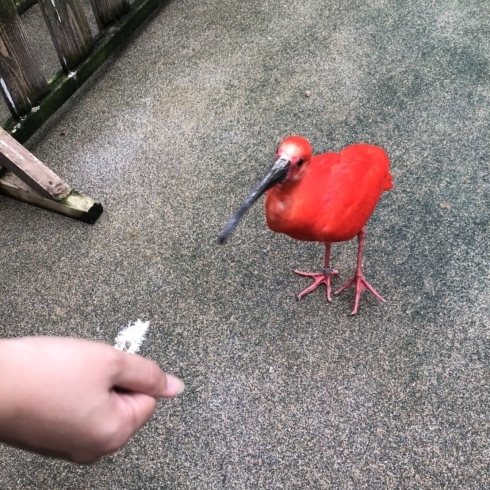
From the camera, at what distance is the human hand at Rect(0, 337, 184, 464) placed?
53 centimetres

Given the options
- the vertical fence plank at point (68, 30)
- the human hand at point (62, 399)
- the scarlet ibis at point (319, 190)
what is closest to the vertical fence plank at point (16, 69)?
the vertical fence plank at point (68, 30)

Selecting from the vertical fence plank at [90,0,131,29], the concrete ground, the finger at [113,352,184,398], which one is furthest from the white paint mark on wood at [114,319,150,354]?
the vertical fence plank at [90,0,131,29]

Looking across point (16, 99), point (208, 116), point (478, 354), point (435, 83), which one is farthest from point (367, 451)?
point (16, 99)

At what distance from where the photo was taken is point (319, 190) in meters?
1.21

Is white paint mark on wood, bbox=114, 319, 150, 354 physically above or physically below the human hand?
below

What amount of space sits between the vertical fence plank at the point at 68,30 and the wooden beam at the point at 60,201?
599 mm

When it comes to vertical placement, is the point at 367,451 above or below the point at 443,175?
below

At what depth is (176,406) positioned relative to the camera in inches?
54.0

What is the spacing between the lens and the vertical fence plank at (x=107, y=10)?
86.8 inches

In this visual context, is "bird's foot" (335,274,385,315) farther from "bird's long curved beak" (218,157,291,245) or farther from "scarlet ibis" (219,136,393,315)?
"bird's long curved beak" (218,157,291,245)

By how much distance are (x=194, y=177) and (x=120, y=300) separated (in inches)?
22.1

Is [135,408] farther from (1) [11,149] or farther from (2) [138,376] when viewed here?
(1) [11,149]

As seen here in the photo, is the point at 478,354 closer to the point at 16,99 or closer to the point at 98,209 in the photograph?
the point at 98,209

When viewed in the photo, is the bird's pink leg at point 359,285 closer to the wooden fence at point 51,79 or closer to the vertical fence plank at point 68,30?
the wooden fence at point 51,79
